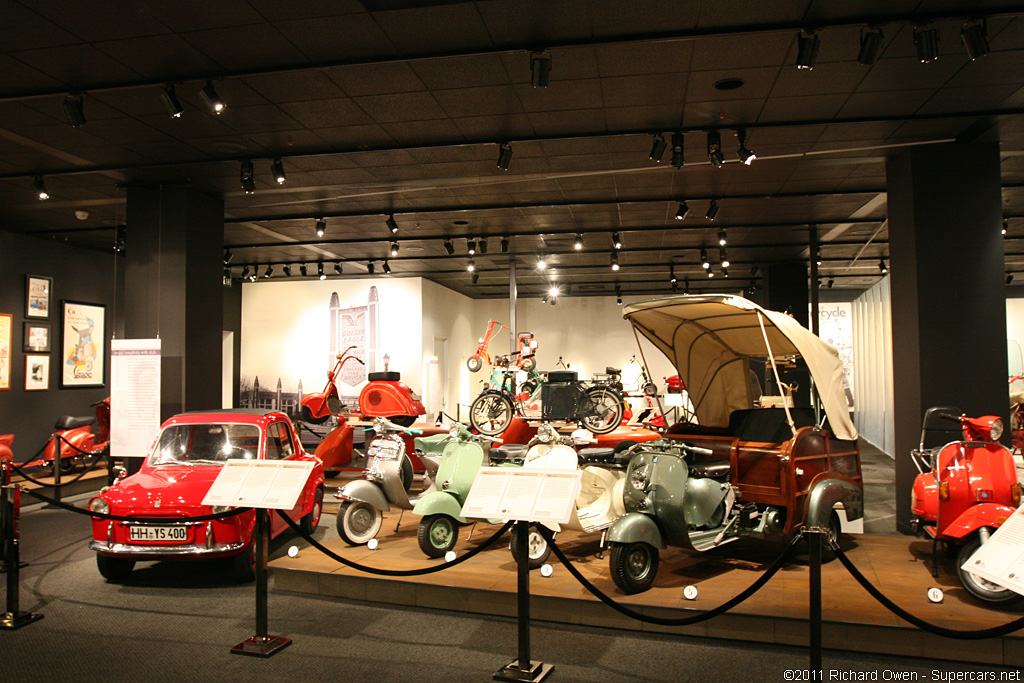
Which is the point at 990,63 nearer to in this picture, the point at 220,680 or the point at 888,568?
the point at 888,568

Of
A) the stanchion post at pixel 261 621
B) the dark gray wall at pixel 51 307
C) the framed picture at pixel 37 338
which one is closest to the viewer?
the stanchion post at pixel 261 621

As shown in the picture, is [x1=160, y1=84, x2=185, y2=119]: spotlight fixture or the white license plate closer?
the white license plate

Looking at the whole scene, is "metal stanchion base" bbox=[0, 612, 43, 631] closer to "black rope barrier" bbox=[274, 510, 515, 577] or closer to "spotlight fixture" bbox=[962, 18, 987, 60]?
"black rope barrier" bbox=[274, 510, 515, 577]

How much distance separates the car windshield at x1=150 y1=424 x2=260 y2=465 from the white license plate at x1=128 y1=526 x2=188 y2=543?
783mm

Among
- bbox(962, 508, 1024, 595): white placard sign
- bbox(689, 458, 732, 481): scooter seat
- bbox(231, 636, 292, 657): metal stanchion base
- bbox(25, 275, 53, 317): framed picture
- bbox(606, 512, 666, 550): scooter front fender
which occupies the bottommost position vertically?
bbox(231, 636, 292, 657): metal stanchion base

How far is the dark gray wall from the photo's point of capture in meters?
10.2

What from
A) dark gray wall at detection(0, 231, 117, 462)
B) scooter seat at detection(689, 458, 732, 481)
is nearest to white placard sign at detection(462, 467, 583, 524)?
scooter seat at detection(689, 458, 732, 481)

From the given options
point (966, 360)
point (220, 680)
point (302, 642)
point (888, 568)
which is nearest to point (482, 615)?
point (302, 642)

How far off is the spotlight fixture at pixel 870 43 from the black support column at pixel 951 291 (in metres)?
2.61

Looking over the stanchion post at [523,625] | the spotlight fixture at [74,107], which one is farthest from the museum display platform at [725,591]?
the spotlight fixture at [74,107]

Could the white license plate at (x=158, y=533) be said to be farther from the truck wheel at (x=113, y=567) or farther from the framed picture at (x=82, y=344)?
the framed picture at (x=82, y=344)

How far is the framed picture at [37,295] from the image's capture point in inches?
412

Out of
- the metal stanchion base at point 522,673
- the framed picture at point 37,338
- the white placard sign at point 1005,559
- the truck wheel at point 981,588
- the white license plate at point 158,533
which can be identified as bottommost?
the metal stanchion base at point 522,673

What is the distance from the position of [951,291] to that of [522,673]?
542 centimetres
